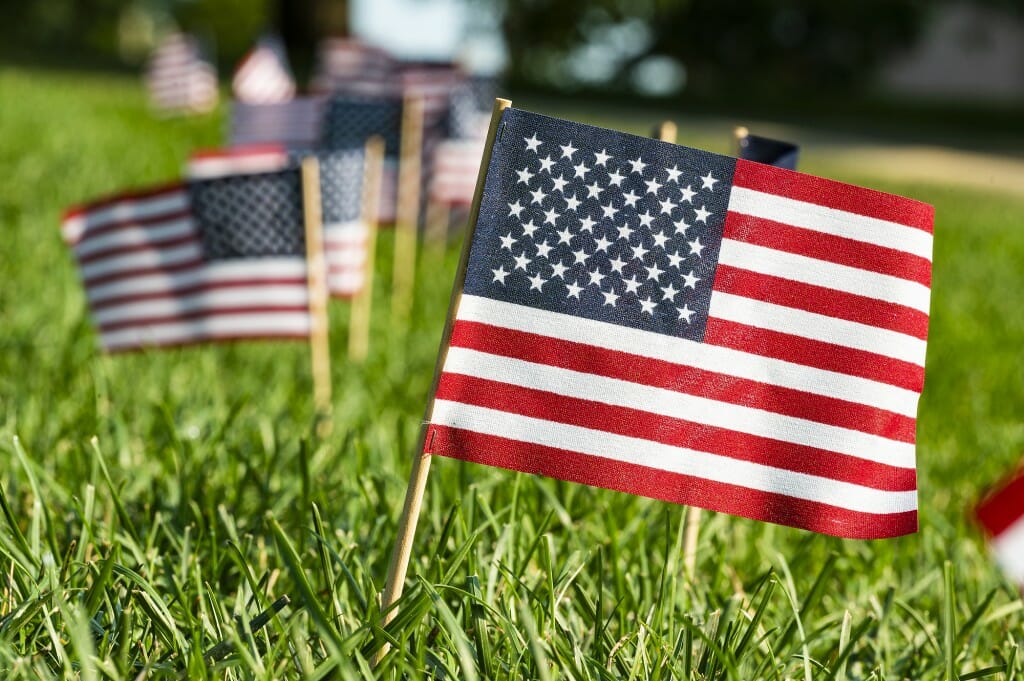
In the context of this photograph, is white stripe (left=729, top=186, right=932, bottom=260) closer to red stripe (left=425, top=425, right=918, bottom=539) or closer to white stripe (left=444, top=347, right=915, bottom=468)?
white stripe (left=444, top=347, right=915, bottom=468)

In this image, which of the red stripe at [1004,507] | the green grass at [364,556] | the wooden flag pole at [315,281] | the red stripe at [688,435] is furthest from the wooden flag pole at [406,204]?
the red stripe at [1004,507]

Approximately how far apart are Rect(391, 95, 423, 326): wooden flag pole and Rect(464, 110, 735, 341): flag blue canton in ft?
13.3

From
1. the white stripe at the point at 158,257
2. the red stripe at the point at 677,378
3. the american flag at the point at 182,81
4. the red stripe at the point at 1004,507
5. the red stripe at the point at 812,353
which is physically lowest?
the american flag at the point at 182,81

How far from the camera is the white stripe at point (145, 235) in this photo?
4.00 m

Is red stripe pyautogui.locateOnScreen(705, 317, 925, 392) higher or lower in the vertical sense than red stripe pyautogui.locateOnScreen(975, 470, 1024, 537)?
higher

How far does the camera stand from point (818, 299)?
2.14 metres

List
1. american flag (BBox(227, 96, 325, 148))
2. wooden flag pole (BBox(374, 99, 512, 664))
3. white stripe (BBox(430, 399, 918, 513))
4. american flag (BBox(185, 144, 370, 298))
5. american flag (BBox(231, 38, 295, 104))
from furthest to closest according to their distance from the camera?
american flag (BBox(231, 38, 295, 104)) < american flag (BBox(227, 96, 325, 148)) < american flag (BBox(185, 144, 370, 298)) < white stripe (BBox(430, 399, 918, 513)) < wooden flag pole (BBox(374, 99, 512, 664))

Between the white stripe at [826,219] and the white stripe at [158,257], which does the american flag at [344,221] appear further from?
the white stripe at [826,219]

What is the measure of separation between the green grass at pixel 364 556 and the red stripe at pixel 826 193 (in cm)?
66

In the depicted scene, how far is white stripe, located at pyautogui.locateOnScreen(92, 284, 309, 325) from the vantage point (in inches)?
155

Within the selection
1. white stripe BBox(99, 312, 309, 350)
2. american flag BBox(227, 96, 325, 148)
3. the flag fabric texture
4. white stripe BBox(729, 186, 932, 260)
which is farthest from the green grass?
american flag BBox(227, 96, 325, 148)

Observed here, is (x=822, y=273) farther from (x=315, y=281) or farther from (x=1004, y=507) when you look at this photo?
(x=315, y=281)

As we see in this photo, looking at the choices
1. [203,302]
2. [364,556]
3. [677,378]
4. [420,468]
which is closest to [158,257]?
[203,302]

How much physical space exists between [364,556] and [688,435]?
867 millimetres
